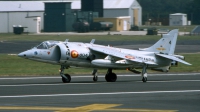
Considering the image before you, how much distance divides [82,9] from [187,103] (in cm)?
8104

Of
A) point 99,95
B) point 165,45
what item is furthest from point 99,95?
point 165,45

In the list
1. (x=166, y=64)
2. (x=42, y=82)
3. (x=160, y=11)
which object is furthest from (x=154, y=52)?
(x=160, y=11)

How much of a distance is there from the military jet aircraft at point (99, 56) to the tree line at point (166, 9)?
92.3 metres

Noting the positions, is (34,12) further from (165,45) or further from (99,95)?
(99,95)

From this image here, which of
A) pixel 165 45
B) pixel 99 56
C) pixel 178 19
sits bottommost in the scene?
pixel 99 56

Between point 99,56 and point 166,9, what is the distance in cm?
10586

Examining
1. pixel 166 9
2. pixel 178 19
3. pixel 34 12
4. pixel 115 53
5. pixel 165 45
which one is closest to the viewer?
pixel 115 53

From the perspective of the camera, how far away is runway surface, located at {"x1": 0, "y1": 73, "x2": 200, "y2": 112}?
1786 centimetres

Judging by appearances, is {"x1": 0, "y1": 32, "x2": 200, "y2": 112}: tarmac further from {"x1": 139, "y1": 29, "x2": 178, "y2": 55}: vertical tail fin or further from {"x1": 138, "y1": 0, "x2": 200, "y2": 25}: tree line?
{"x1": 138, "y1": 0, "x2": 200, "y2": 25}: tree line

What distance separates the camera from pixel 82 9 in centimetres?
9925

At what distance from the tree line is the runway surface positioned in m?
92.3

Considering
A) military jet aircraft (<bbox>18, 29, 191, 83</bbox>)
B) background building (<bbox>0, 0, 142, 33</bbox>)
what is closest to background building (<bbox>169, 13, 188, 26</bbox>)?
background building (<bbox>0, 0, 142, 33</bbox>)

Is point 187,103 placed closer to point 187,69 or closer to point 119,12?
point 187,69

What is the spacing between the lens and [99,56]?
27.0m
